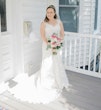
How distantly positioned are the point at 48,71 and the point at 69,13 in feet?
6.98

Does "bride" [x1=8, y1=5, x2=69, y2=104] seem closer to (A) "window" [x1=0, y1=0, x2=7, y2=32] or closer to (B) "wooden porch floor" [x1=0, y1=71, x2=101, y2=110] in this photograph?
(B) "wooden porch floor" [x1=0, y1=71, x2=101, y2=110]

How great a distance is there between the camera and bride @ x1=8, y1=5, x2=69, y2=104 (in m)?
3.98

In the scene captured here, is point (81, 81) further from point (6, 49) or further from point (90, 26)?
point (90, 26)

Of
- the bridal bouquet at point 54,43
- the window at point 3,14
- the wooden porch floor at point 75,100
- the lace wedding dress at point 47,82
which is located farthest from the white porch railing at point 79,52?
the window at point 3,14

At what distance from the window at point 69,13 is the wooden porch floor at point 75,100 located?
1.79 m

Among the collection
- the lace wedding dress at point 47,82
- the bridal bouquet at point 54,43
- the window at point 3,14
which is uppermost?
the window at point 3,14

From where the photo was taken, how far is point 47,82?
4.17 m

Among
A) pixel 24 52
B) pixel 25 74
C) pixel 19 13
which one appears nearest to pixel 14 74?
pixel 25 74

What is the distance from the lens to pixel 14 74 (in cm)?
473

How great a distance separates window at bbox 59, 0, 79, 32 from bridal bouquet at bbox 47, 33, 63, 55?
173cm

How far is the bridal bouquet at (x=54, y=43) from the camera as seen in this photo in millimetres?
4027

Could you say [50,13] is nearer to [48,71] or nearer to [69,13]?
[48,71]

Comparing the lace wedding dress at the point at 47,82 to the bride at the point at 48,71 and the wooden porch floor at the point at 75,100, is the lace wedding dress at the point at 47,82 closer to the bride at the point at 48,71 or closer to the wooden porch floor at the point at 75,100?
the bride at the point at 48,71

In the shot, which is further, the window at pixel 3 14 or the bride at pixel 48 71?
the window at pixel 3 14
